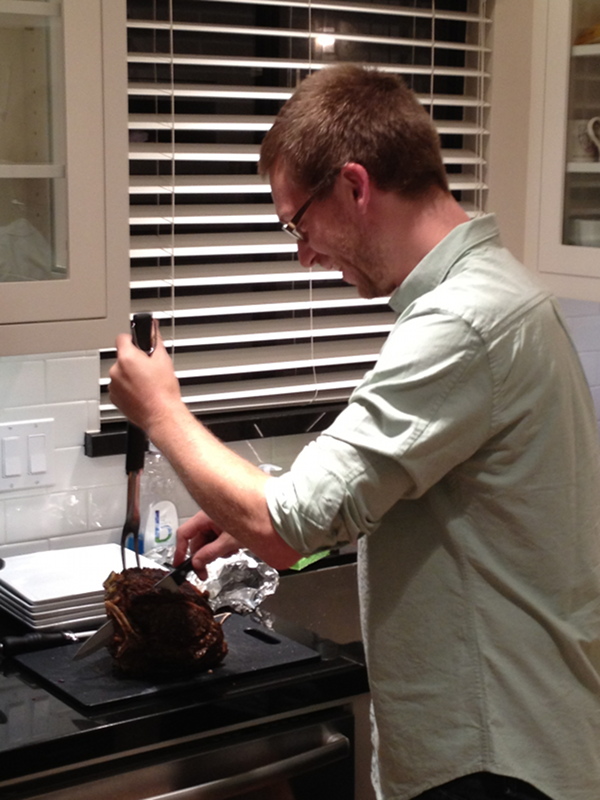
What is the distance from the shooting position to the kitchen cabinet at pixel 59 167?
1876mm

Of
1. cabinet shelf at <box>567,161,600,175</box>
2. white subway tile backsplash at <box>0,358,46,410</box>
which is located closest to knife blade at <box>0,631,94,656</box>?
white subway tile backsplash at <box>0,358,46,410</box>

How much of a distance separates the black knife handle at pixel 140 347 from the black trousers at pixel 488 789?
0.64 meters

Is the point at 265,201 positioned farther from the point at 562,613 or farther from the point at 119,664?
the point at 562,613

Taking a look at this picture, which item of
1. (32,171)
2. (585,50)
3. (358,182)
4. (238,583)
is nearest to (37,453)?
(238,583)

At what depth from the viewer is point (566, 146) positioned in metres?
2.52

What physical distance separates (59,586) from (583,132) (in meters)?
1.44

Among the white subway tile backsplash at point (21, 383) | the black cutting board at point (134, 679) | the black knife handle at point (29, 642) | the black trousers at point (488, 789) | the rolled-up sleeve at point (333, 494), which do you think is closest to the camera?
the rolled-up sleeve at point (333, 494)

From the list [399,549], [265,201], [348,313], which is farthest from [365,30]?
[399,549]

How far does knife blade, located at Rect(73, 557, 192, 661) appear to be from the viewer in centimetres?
177

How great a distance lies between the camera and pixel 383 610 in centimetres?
147

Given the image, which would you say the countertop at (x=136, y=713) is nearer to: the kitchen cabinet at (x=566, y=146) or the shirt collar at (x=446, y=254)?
the shirt collar at (x=446, y=254)

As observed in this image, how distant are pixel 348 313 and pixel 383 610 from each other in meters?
1.34

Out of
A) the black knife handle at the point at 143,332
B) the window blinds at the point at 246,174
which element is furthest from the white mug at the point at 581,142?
the black knife handle at the point at 143,332

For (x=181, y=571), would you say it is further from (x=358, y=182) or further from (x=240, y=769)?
(x=358, y=182)
